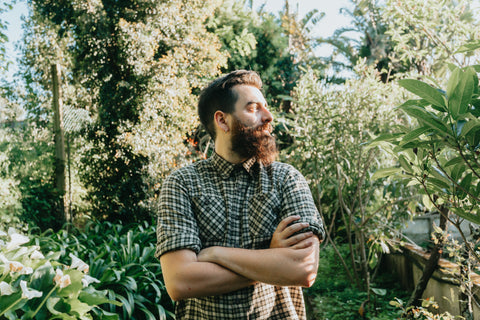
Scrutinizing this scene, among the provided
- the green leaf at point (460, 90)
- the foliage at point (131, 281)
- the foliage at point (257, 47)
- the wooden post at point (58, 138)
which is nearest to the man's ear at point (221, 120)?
the green leaf at point (460, 90)

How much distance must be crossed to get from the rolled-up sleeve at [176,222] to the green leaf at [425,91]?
0.98m

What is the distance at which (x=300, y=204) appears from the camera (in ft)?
5.44

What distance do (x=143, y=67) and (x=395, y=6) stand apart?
15.7 feet

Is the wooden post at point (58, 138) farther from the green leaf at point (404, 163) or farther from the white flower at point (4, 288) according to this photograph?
the green leaf at point (404, 163)

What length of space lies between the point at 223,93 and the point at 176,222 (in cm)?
67

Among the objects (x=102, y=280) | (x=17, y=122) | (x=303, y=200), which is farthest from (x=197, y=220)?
(x=17, y=122)

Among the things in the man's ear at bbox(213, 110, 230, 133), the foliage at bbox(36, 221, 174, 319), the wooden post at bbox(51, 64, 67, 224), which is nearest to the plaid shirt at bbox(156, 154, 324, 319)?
the man's ear at bbox(213, 110, 230, 133)

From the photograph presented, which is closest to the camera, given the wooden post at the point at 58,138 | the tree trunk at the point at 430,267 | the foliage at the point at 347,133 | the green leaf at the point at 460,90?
the green leaf at the point at 460,90

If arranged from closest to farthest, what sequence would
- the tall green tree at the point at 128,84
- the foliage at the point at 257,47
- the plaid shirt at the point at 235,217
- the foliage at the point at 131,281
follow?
1. the plaid shirt at the point at 235,217
2. the foliage at the point at 131,281
3. the tall green tree at the point at 128,84
4. the foliage at the point at 257,47

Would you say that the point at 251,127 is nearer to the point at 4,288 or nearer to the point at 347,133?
the point at 4,288

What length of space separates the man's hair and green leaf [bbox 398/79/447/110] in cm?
95

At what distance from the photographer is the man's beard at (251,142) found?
1769 mm

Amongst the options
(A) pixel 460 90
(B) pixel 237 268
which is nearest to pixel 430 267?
(B) pixel 237 268

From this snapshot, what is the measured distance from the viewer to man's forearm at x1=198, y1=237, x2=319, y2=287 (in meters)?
1.47
